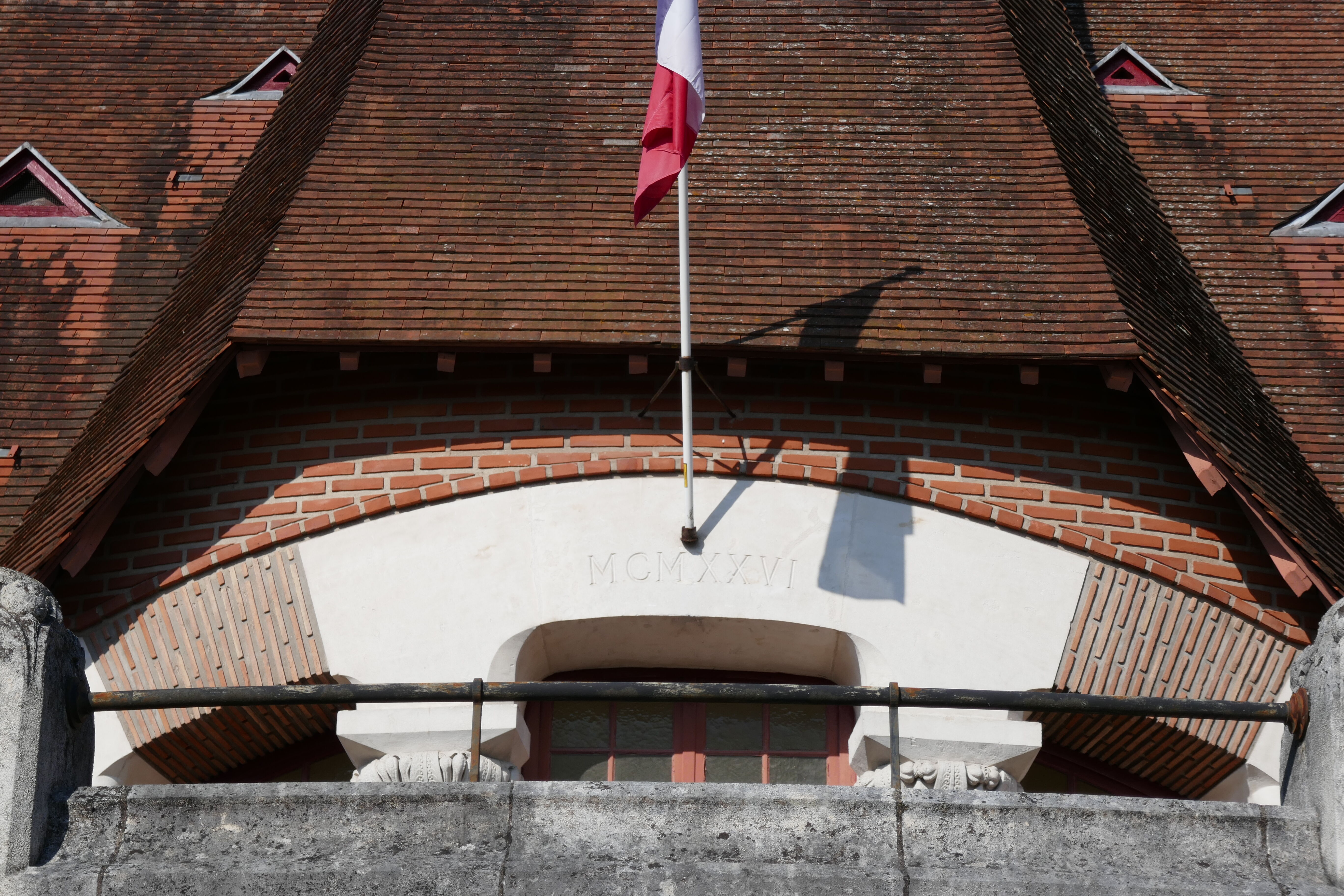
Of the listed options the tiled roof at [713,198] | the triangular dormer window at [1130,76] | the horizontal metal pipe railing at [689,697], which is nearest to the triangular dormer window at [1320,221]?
the triangular dormer window at [1130,76]

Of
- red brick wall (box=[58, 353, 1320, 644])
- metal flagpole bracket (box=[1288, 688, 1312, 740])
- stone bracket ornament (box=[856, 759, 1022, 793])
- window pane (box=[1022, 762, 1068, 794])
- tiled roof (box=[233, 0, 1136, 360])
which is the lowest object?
window pane (box=[1022, 762, 1068, 794])

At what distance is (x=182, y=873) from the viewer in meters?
4.75

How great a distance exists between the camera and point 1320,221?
9242mm

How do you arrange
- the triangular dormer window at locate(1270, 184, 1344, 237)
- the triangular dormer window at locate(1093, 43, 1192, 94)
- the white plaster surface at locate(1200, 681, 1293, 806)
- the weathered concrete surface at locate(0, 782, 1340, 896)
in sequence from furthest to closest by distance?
the triangular dormer window at locate(1093, 43, 1192, 94)
the triangular dormer window at locate(1270, 184, 1344, 237)
the white plaster surface at locate(1200, 681, 1293, 806)
the weathered concrete surface at locate(0, 782, 1340, 896)

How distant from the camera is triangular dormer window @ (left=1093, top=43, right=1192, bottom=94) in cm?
1037

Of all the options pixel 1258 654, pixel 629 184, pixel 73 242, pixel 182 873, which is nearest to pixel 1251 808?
pixel 1258 654

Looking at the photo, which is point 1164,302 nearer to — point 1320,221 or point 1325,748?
point 1320,221

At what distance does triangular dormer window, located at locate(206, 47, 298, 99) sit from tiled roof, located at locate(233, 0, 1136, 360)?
1973 mm

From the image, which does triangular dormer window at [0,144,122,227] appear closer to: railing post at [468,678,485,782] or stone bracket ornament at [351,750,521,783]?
stone bracket ornament at [351,750,521,783]

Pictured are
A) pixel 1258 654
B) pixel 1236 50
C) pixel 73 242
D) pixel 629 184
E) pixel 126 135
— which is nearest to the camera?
pixel 1258 654

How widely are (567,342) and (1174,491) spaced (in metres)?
2.69

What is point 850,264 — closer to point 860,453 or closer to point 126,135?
point 860,453

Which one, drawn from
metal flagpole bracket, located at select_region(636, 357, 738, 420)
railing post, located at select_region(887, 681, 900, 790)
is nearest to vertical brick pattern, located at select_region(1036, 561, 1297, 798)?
metal flagpole bracket, located at select_region(636, 357, 738, 420)

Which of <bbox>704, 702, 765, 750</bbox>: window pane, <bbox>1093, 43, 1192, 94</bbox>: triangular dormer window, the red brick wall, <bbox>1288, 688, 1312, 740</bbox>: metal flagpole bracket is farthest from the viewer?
<bbox>1093, 43, 1192, 94</bbox>: triangular dormer window
